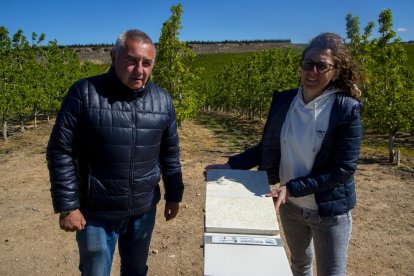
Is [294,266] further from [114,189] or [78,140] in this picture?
[78,140]

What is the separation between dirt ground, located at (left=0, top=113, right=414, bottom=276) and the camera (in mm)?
4113

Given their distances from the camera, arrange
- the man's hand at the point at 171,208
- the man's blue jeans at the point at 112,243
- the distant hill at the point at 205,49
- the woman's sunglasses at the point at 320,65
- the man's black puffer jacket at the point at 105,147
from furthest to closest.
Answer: the distant hill at the point at 205,49 < the man's hand at the point at 171,208 < the man's blue jeans at the point at 112,243 < the man's black puffer jacket at the point at 105,147 < the woman's sunglasses at the point at 320,65

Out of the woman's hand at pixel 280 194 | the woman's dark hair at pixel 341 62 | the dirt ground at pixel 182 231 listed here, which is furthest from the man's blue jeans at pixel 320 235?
the dirt ground at pixel 182 231

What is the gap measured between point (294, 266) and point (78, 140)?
1.80 meters

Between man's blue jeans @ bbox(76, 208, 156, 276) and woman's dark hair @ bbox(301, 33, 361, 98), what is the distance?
1589 millimetres

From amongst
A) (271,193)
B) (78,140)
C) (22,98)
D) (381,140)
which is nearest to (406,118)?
(381,140)

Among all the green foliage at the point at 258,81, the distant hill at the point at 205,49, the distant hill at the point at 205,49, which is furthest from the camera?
the distant hill at the point at 205,49

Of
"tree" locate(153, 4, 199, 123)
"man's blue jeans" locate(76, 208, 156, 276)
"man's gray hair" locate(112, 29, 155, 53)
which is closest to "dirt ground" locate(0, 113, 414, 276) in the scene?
"man's blue jeans" locate(76, 208, 156, 276)

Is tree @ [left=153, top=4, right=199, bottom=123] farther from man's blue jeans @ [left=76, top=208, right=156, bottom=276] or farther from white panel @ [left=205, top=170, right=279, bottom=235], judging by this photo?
white panel @ [left=205, top=170, right=279, bottom=235]

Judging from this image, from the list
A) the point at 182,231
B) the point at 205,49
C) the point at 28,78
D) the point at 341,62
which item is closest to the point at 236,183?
the point at 341,62

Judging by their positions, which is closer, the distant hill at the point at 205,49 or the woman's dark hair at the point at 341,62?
the woman's dark hair at the point at 341,62

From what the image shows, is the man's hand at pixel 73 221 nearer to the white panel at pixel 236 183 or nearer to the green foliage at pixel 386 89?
the white panel at pixel 236 183

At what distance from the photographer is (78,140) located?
89.5 inches

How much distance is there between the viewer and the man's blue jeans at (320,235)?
2.27 metres
